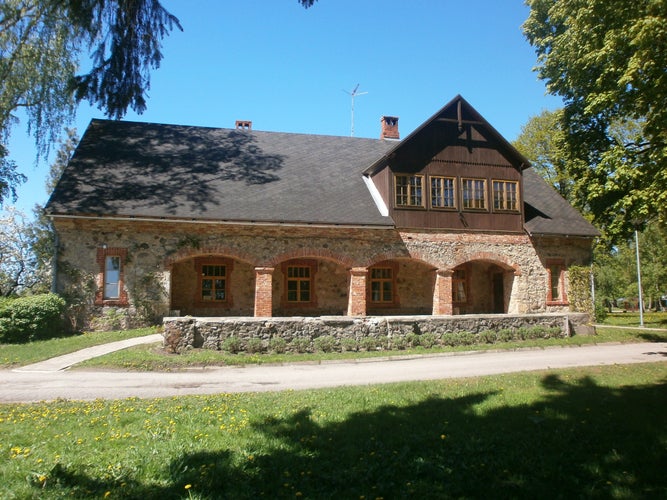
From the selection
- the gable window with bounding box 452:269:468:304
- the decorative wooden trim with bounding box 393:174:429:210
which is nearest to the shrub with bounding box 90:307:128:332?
the decorative wooden trim with bounding box 393:174:429:210

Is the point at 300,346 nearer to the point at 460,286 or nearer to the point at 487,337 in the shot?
the point at 487,337

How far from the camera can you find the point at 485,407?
6.29 metres

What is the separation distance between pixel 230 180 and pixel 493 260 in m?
11.0

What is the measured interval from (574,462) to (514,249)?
16.0 m

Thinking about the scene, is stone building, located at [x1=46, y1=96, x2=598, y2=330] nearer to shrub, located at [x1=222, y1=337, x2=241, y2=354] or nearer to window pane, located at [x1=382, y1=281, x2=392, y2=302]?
window pane, located at [x1=382, y1=281, x2=392, y2=302]

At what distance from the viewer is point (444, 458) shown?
448cm

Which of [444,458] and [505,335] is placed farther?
[505,335]

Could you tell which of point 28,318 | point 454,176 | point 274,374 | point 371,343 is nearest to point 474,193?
point 454,176

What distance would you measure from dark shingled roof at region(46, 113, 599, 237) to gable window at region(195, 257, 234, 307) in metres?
2.46

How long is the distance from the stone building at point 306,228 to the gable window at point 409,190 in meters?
0.04

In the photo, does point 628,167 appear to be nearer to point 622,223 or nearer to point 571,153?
point 622,223

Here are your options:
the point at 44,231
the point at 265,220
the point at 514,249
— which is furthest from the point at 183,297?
the point at 44,231

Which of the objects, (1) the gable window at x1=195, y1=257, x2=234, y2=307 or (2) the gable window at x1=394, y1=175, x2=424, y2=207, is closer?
(1) the gable window at x1=195, y1=257, x2=234, y2=307

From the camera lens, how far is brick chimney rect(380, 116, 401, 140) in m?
24.8
